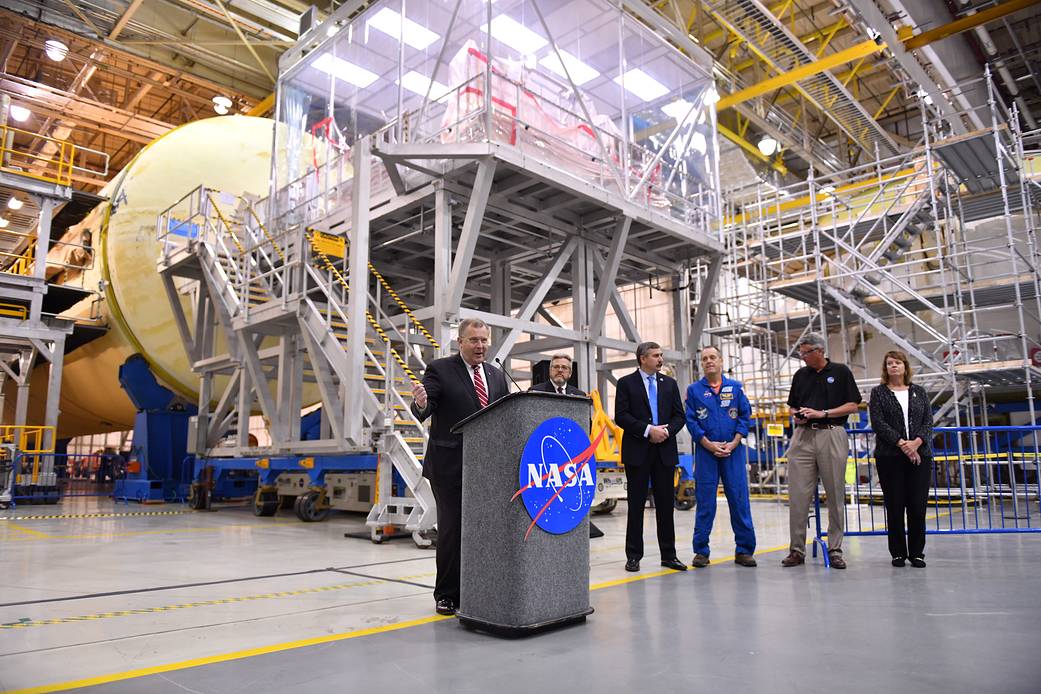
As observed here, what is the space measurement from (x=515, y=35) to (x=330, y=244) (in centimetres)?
382

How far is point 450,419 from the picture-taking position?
3953 millimetres

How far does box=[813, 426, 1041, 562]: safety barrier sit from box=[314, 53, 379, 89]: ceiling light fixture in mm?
8902

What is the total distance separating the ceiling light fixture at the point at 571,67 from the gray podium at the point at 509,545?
324 inches

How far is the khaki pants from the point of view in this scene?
17.4 ft

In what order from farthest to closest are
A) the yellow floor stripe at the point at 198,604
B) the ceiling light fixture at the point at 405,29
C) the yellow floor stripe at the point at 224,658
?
the ceiling light fixture at the point at 405,29 → the yellow floor stripe at the point at 198,604 → the yellow floor stripe at the point at 224,658

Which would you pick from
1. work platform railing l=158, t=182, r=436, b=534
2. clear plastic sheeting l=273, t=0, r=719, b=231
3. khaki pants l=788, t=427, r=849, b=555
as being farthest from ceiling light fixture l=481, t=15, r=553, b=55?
khaki pants l=788, t=427, r=849, b=555

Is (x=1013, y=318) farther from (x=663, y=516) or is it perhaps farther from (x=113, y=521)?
(x=113, y=521)

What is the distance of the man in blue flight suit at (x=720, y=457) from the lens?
5371mm

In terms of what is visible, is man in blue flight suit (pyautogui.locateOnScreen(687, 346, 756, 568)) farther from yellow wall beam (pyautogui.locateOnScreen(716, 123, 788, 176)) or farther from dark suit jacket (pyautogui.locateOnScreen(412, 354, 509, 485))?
yellow wall beam (pyautogui.locateOnScreen(716, 123, 788, 176))

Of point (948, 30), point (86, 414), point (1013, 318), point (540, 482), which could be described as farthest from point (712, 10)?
point (86, 414)

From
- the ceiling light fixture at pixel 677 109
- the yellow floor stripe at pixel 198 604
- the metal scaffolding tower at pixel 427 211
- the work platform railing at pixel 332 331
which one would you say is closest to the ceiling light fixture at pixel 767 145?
the metal scaffolding tower at pixel 427 211

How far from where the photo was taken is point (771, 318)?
18.1 metres

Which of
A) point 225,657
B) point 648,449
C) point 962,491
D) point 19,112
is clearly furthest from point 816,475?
point 19,112

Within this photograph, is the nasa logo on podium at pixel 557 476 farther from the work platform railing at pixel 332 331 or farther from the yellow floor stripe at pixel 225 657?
the work platform railing at pixel 332 331
